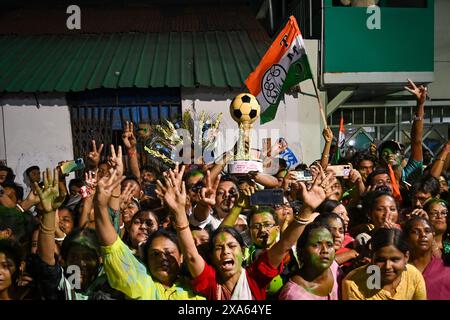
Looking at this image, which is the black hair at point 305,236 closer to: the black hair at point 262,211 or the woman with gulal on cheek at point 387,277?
the woman with gulal on cheek at point 387,277

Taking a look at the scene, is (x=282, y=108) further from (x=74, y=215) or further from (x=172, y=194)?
(x=172, y=194)

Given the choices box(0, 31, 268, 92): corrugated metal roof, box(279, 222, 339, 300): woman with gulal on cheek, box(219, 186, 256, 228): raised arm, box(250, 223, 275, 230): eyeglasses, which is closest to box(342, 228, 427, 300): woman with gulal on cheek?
box(279, 222, 339, 300): woman with gulal on cheek

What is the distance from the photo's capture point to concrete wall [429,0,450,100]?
10.4 m

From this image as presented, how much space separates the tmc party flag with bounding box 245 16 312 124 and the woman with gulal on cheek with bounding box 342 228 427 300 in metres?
2.95

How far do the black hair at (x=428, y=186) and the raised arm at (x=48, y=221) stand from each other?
3255mm

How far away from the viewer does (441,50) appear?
1048 centimetres

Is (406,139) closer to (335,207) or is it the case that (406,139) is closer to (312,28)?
(312,28)

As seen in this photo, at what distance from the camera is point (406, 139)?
427 inches

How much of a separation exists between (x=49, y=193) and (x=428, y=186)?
11.1ft

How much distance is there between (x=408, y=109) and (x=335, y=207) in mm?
7882

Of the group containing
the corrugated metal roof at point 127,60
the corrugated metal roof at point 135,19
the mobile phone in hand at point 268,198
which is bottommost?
the mobile phone in hand at point 268,198

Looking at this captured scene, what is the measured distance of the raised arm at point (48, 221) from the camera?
2.70m

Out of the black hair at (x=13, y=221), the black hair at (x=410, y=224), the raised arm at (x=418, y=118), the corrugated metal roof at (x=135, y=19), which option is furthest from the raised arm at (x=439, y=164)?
the corrugated metal roof at (x=135, y=19)

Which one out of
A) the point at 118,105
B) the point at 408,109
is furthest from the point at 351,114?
the point at 118,105
